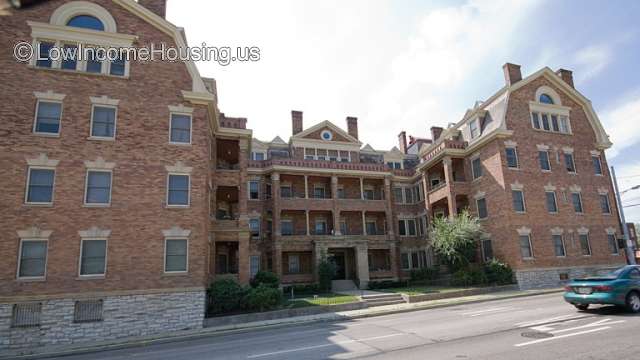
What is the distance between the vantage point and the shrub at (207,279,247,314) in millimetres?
18047

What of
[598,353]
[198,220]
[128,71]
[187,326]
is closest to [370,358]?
[598,353]

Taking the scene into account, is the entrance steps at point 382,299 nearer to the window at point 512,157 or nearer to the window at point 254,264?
the window at point 254,264

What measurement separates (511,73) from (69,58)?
31.5m

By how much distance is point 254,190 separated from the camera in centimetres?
3155

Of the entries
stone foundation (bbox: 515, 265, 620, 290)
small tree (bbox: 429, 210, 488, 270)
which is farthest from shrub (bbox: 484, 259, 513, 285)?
small tree (bbox: 429, 210, 488, 270)

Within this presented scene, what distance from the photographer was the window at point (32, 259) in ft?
50.6

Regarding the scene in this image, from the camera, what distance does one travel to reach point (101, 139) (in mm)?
17516

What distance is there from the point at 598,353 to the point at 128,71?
2227 centimetres

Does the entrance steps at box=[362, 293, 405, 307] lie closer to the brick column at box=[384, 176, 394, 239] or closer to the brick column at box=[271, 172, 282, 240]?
the brick column at box=[271, 172, 282, 240]

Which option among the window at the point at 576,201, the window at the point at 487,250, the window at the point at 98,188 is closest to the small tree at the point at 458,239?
the window at the point at 487,250

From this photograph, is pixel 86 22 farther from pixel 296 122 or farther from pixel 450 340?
pixel 450 340

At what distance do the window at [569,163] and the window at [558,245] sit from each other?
6.14 metres

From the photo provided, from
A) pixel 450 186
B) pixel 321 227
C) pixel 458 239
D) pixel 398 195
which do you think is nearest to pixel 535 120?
pixel 450 186

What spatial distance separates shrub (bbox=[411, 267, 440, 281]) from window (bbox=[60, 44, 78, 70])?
30.1 metres
